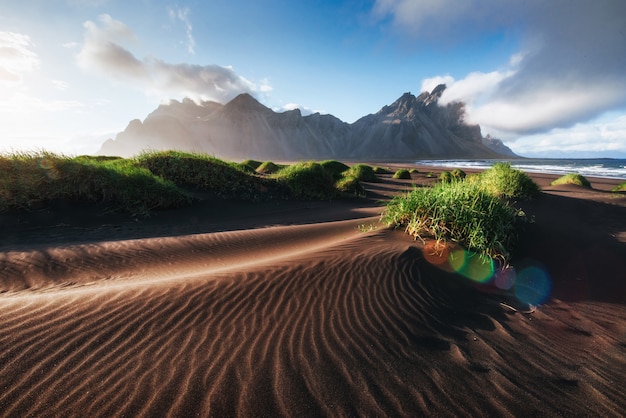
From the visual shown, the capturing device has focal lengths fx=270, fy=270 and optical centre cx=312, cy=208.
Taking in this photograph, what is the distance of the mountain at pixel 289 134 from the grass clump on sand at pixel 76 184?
356 ft

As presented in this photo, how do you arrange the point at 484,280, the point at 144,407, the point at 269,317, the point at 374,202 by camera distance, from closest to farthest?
the point at 144,407, the point at 269,317, the point at 484,280, the point at 374,202

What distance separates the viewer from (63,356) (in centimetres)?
196

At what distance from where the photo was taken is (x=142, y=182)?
8055 millimetres

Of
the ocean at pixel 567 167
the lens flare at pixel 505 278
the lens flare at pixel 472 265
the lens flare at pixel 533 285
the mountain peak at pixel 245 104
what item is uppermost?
the mountain peak at pixel 245 104

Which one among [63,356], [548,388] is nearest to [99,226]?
[63,356]

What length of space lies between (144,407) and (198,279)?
1.77m

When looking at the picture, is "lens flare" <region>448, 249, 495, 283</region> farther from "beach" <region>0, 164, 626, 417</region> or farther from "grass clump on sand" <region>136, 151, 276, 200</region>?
"grass clump on sand" <region>136, 151, 276, 200</region>

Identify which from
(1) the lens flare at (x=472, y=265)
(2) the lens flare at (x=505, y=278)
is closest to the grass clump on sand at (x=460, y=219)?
(1) the lens flare at (x=472, y=265)

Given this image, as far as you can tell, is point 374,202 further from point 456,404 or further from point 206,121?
point 206,121

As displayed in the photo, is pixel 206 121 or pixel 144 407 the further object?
pixel 206 121

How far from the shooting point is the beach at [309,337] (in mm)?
1739

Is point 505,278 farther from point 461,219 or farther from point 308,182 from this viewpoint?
point 308,182

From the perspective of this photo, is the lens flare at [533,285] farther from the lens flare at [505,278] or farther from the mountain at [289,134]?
the mountain at [289,134]

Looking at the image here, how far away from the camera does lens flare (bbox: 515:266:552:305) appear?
3385 mm
